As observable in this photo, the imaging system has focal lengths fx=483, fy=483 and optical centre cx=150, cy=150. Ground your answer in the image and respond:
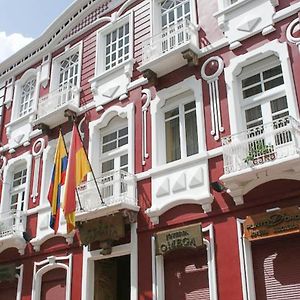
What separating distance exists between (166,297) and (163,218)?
6.35ft

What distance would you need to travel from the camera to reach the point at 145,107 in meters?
14.1

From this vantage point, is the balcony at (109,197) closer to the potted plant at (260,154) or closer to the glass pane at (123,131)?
the glass pane at (123,131)

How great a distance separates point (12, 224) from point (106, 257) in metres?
4.45

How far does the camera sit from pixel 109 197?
43.7 feet

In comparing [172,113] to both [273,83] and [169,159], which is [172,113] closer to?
[169,159]

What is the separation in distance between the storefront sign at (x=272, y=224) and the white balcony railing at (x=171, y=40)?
517 cm

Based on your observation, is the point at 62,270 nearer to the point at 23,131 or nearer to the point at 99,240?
the point at 99,240

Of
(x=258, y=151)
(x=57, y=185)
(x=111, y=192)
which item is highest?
(x=57, y=185)

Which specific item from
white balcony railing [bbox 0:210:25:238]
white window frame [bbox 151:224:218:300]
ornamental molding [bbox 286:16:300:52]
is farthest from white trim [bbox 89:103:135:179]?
ornamental molding [bbox 286:16:300:52]

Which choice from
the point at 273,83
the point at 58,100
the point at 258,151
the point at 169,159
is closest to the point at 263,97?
the point at 273,83

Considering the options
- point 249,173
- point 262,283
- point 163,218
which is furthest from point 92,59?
point 262,283

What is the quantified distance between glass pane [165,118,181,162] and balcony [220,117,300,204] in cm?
208

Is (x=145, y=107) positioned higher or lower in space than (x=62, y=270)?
higher

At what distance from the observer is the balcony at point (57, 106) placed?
52.6 ft
